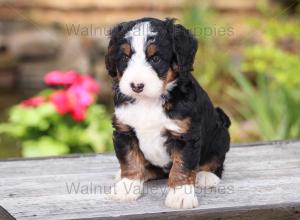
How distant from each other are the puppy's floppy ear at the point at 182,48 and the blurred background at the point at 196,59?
109 inches

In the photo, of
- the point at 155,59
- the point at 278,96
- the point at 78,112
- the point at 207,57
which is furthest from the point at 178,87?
the point at 207,57

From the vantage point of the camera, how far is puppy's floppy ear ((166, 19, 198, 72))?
3074 mm

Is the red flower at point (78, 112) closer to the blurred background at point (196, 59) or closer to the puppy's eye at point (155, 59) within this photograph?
the blurred background at point (196, 59)

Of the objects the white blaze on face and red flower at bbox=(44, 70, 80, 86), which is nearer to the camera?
the white blaze on face

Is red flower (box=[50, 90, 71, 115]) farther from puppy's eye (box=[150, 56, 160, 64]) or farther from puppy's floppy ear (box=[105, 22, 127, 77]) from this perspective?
puppy's eye (box=[150, 56, 160, 64])

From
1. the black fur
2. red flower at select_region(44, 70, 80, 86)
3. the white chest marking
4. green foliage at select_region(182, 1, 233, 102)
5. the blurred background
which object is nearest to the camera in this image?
the black fur

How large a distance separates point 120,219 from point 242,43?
7.61 metres

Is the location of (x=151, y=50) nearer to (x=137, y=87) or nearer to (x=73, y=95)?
(x=137, y=87)

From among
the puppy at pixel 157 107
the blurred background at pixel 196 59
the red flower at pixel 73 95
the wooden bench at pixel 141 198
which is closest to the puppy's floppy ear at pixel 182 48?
the puppy at pixel 157 107

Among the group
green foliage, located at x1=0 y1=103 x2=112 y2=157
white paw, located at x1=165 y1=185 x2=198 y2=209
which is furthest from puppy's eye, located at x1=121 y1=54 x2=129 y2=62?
green foliage, located at x1=0 y1=103 x2=112 y2=157

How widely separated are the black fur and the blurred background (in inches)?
100

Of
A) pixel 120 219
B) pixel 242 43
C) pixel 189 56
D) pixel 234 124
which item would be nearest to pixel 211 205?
pixel 120 219

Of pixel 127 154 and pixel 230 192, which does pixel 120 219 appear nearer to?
pixel 127 154

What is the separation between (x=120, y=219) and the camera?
9.82 ft
